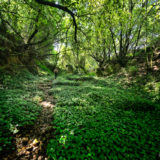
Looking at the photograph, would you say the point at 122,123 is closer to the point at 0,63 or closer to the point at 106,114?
the point at 106,114

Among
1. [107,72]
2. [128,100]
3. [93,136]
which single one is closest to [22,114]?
[93,136]

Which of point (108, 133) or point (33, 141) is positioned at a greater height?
point (108, 133)

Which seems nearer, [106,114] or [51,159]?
[51,159]

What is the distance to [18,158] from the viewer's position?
98.9 inches

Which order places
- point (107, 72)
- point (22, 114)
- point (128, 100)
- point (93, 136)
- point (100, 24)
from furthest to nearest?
1. point (107, 72)
2. point (128, 100)
3. point (100, 24)
4. point (22, 114)
5. point (93, 136)

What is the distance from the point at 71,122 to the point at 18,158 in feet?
6.63

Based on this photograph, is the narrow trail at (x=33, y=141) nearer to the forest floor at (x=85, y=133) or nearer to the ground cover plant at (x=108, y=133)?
the forest floor at (x=85, y=133)

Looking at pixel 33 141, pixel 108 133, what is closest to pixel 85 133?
pixel 108 133

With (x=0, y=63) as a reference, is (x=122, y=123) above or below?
below

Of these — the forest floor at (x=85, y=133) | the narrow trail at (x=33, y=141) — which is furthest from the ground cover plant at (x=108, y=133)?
the narrow trail at (x=33, y=141)

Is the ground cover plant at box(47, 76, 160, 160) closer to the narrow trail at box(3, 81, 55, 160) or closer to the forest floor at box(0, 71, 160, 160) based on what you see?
the forest floor at box(0, 71, 160, 160)

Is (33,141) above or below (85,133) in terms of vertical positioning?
below

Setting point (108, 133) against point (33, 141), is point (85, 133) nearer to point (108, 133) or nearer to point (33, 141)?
point (108, 133)

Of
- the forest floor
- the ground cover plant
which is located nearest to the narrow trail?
the forest floor
